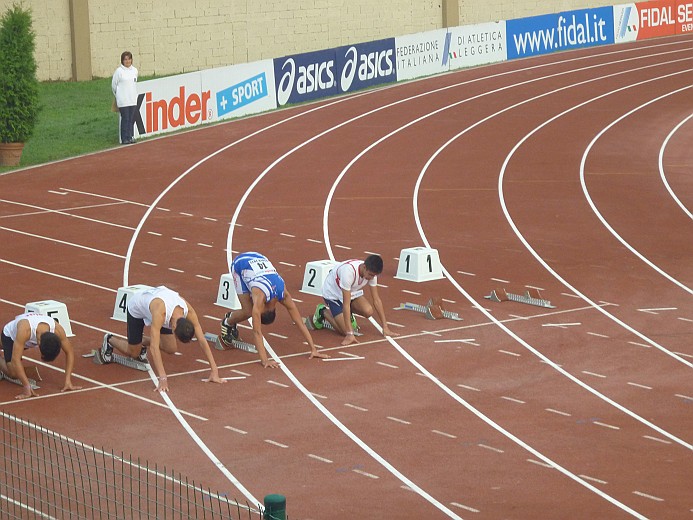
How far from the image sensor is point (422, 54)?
112 ft

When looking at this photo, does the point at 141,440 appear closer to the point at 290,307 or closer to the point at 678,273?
the point at 290,307

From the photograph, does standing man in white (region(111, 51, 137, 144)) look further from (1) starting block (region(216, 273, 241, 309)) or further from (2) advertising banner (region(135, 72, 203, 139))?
(1) starting block (region(216, 273, 241, 309))

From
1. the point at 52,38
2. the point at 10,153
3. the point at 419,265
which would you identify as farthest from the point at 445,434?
the point at 52,38

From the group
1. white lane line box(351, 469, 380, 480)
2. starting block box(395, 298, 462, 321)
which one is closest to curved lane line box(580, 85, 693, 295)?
starting block box(395, 298, 462, 321)

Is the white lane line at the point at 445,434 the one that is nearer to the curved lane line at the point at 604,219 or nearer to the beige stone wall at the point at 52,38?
the curved lane line at the point at 604,219

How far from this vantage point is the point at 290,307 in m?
13.1

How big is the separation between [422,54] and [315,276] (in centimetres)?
1922

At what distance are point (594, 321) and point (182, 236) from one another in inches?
260

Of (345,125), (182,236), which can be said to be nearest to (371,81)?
(345,125)

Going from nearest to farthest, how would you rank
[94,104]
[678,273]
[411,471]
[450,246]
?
[411,471], [678,273], [450,246], [94,104]

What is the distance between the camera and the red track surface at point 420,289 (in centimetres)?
1041

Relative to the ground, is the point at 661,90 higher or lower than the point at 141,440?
higher

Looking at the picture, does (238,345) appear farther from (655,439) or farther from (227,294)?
(655,439)

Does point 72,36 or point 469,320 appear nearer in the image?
point 469,320
